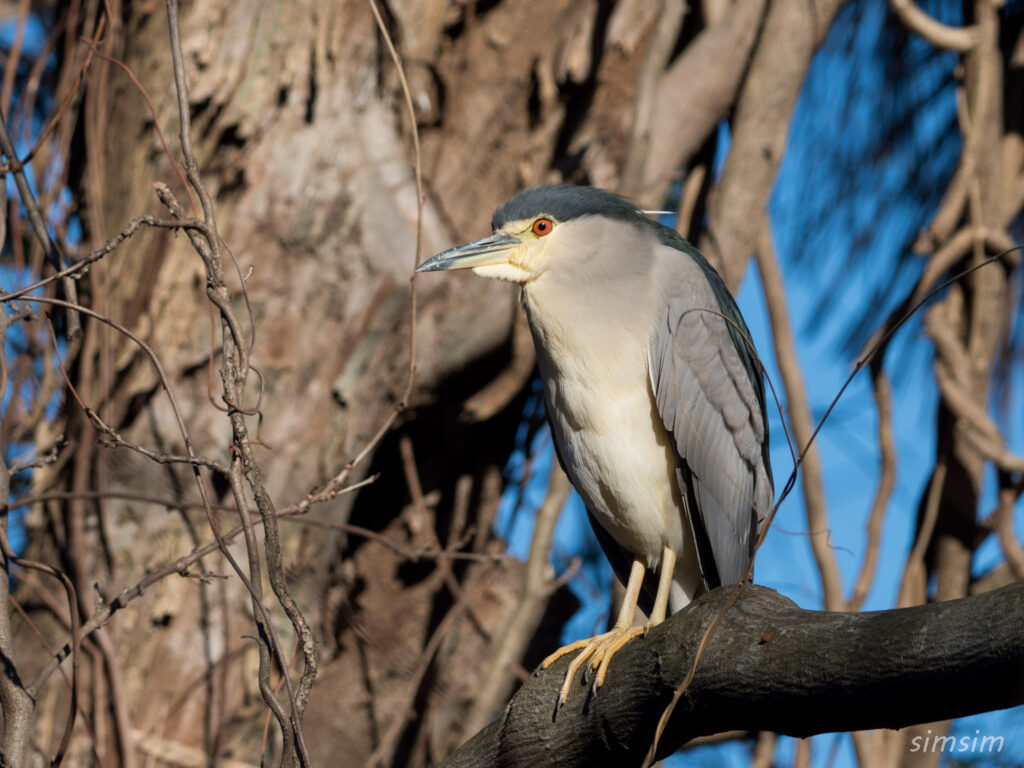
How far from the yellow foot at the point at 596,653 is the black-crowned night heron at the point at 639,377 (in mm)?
49

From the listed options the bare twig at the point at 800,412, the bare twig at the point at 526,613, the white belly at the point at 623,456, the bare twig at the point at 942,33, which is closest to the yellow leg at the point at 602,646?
the white belly at the point at 623,456

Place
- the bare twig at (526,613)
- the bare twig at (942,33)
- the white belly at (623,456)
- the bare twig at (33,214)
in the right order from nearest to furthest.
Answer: the bare twig at (33,214) → the white belly at (623,456) → the bare twig at (526,613) → the bare twig at (942,33)

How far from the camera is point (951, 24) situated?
443 cm

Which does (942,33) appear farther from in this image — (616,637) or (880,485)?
(616,637)

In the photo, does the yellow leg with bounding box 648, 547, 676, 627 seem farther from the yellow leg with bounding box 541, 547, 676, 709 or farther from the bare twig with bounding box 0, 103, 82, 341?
the bare twig with bounding box 0, 103, 82, 341

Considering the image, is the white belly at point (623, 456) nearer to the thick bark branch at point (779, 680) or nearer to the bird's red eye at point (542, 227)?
the bird's red eye at point (542, 227)

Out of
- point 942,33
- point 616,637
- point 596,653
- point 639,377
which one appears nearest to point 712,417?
point 639,377

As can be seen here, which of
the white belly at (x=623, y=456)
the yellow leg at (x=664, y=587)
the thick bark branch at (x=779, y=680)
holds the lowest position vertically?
the thick bark branch at (x=779, y=680)

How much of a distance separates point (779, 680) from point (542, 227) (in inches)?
63.1

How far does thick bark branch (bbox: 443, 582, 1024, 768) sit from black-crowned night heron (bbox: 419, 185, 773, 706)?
1.78 ft

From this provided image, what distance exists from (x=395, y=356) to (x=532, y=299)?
3.10 ft

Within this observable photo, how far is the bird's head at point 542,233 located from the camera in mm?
2777

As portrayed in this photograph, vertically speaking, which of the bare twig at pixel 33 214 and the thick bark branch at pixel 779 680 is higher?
the bare twig at pixel 33 214

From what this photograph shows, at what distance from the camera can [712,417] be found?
2.74 metres
